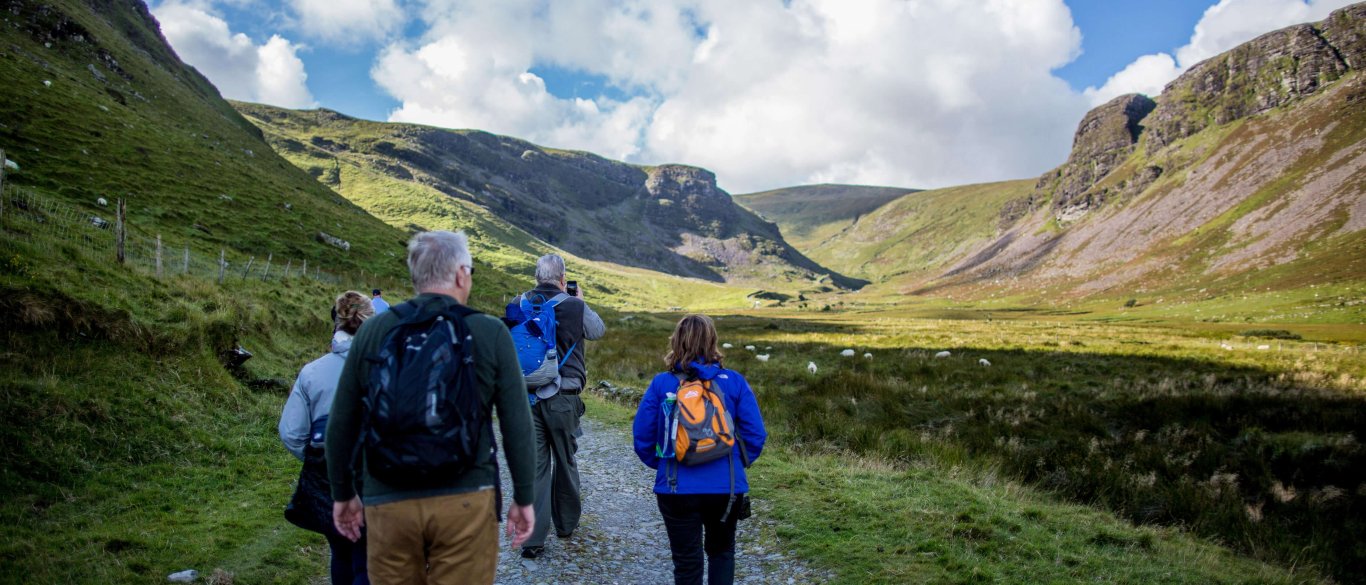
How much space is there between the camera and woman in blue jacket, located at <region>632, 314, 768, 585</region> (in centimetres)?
426

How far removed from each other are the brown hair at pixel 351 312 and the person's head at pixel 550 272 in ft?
6.16

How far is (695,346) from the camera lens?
14.4ft

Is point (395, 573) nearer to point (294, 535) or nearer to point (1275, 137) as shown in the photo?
point (294, 535)

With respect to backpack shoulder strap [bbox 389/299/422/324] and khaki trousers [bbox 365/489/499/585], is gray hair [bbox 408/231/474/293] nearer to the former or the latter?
backpack shoulder strap [bbox 389/299/422/324]

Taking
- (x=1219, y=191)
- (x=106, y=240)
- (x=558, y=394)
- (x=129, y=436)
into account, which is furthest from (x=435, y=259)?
(x=1219, y=191)

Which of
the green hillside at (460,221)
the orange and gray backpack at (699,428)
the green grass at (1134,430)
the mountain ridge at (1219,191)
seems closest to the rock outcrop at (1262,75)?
the mountain ridge at (1219,191)

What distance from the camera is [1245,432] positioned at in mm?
12023

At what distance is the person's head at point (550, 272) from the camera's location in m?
6.11

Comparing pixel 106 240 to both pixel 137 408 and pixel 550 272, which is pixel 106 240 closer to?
pixel 137 408

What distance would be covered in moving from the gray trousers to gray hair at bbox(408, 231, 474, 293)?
9.96 feet

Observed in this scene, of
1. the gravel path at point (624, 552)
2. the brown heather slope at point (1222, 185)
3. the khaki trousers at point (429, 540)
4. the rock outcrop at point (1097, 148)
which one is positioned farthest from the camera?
the rock outcrop at point (1097, 148)

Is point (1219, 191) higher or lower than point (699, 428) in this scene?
higher

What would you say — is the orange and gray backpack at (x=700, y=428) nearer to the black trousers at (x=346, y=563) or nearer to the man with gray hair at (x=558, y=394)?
the man with gray hair at (x=558, y=394)

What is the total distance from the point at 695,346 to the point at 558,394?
225 cm
